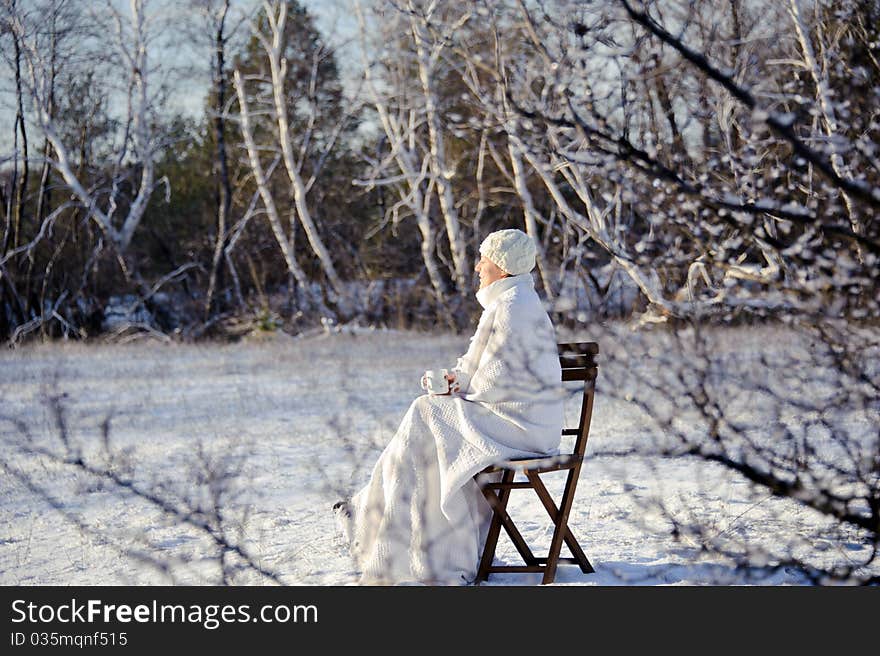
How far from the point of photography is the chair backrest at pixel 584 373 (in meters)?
4.11

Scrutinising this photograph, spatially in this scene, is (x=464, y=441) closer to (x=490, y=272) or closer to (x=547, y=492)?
(x=547, y=492)

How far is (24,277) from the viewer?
19.3 meters

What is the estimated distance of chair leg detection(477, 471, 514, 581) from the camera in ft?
13.5

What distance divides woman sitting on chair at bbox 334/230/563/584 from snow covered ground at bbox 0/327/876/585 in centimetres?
26

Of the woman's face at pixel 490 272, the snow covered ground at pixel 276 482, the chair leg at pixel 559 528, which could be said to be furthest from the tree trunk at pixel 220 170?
the chair leg at pixel 559 528

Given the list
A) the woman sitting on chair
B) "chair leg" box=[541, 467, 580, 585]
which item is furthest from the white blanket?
"chair leg" box=[541, 467, 580, 585]

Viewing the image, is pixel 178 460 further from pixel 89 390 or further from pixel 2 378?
pixel 2 378

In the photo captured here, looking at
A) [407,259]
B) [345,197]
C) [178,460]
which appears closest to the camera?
[178,460]

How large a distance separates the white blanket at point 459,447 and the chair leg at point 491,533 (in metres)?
0.04

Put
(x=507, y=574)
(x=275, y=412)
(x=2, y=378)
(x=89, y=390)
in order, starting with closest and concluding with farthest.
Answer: (x=507, y=574) → (x=275, y=412) → (x=89, y=390) → (x=2, y=378)

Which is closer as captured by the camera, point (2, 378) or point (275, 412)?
point (275, 412)

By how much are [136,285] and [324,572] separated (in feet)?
48.3

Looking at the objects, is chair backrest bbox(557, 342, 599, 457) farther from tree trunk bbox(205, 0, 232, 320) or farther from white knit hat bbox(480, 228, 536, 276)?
tree trunk bbox(205, 0, 232, 320)
